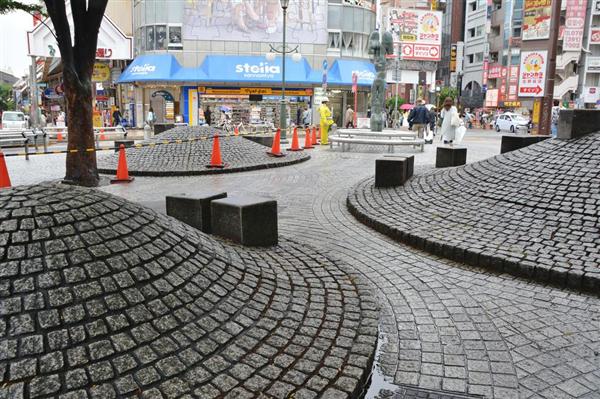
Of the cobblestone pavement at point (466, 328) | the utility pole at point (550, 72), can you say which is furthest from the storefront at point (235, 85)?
the cobblestone pavement at point (466, 328)

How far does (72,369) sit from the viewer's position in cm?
270

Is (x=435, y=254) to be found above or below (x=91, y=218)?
below

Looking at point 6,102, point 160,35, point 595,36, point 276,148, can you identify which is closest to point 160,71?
point 160,35

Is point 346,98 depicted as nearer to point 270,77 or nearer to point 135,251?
point 270,77

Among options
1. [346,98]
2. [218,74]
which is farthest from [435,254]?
[346,98]

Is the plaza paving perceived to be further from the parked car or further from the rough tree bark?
the parked car

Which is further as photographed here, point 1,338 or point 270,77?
point 270,77

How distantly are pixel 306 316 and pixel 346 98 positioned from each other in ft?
134

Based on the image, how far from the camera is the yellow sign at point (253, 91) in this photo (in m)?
39.8

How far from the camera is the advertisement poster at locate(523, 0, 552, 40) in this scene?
45781 mm

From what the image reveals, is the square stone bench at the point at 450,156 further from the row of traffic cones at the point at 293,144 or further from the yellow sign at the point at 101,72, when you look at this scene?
the yellow sign at the point at 101,72

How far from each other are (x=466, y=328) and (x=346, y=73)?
37.5 m

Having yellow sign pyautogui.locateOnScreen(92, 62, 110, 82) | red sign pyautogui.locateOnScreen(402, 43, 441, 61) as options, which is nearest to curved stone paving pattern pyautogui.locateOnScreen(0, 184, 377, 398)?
yellow sign pyautogui.locateOnScreen(92, 62, 110, 82)

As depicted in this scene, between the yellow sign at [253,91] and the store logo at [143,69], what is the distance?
146 inches
